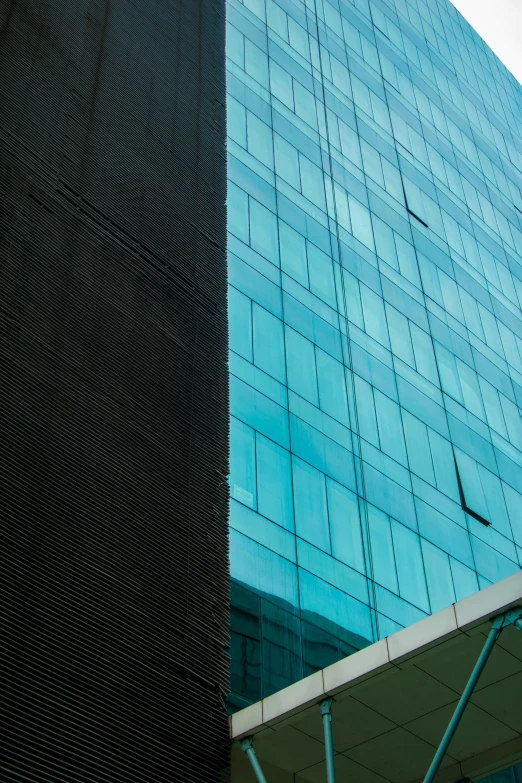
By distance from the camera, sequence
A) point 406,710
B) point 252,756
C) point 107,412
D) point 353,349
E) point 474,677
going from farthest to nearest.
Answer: point 353,349 → point 107,412 → point 406,710 → point 252,756 → point 474,677

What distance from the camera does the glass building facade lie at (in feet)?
75.9

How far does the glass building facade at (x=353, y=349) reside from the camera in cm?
2314

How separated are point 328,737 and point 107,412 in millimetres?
6740

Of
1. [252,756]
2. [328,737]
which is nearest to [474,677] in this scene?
[328,737]

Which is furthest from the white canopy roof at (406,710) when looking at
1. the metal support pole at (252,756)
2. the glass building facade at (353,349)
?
the glass building facade at (353,349)

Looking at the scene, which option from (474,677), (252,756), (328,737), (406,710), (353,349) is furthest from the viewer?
(353,349)

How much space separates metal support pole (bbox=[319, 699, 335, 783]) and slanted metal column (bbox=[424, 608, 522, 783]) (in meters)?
1.40

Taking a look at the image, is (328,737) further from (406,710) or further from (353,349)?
(353,349)

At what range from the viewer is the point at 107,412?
1700cm

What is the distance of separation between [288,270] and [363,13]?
27015 mm

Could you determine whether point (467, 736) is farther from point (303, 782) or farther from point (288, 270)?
point (288, 270)

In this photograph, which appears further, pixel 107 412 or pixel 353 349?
pixel 353 349

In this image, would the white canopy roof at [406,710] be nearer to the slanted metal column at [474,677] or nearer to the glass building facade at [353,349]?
the slanted metal column at [474,677]

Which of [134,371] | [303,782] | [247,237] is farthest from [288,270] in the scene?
[303,782]
